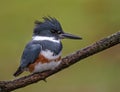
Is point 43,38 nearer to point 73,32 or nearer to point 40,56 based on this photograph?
point 40,56

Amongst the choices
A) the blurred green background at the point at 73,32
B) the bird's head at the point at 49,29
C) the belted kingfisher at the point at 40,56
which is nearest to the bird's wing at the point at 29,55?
the belted kingfisher at the point at 40,56

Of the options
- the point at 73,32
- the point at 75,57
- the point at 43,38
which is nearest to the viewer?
the point at 75,57

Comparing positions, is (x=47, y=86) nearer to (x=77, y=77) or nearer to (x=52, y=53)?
(x=77, y=77)

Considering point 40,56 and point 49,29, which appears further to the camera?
point 49,29

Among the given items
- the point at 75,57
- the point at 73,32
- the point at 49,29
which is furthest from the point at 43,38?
the point at 73,32

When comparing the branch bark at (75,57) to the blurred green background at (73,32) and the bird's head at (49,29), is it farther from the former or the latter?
the blurred green background at (73,32)

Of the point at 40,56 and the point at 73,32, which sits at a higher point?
the point at 40,56

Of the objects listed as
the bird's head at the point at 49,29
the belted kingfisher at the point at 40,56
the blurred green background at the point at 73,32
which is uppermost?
the bird's head at the point at 49,29

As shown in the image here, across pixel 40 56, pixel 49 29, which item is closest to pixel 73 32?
pixel 49 29

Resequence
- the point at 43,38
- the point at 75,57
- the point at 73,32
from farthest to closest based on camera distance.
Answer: the point at 73,32 < the point at 43,38 < the point at 75,57
